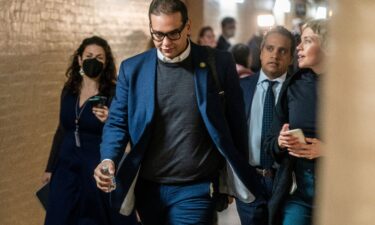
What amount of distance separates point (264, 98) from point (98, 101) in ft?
3.73

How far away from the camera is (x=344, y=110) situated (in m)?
1.46

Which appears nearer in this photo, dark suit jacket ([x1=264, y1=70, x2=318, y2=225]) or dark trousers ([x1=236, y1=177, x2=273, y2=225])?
dark suit jacket ([x1=264, y1=70, x2=318, y2=225])

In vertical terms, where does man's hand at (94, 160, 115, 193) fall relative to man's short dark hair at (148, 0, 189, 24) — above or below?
below

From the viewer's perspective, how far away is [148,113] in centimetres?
375

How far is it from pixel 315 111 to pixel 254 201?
0.62 metres

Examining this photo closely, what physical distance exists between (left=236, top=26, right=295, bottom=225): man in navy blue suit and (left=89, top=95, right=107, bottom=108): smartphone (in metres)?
0.96

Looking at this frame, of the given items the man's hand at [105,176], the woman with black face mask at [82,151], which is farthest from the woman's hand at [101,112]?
the man's hand at [105,176]

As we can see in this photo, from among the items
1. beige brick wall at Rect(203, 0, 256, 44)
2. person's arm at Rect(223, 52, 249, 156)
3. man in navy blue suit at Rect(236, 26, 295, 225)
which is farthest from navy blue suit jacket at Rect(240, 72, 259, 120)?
beige brick wall at Rect(203, 0, 256, 44)

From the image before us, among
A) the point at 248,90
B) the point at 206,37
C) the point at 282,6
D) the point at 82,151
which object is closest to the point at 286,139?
the point at 248,90

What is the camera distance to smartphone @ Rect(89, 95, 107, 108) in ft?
16.0

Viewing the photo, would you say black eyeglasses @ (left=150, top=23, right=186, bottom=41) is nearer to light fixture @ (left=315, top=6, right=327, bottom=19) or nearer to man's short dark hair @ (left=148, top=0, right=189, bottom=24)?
man's short dark hair @ (left=148, top=0, right=189, bottom=24)

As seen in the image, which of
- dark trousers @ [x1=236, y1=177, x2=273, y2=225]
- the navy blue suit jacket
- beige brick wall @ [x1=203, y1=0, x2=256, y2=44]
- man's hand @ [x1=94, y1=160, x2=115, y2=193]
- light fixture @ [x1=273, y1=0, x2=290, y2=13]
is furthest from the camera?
light fixture @ [x1=273, y1=0, x2=290, y2=13]

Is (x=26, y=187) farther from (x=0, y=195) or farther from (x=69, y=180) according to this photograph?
A: (x=69, y=180)

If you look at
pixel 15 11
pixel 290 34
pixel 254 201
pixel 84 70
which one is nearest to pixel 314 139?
pixel 254 201
